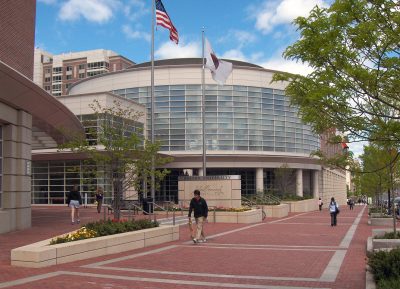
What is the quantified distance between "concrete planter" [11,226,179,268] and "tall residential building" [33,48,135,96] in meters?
99.8

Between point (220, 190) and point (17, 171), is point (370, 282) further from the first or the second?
point (220, 190)

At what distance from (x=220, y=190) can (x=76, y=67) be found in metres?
89.6

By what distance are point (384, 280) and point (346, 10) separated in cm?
417

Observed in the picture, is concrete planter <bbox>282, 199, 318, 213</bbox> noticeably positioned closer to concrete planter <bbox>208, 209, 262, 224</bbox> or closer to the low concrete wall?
the low concrete wall

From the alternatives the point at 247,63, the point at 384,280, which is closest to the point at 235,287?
the point at 384,280

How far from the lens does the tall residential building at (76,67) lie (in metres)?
112

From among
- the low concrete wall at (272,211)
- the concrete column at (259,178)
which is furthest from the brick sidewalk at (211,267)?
the concrete column at (259,178)

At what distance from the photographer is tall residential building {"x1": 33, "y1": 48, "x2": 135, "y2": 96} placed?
368 ft

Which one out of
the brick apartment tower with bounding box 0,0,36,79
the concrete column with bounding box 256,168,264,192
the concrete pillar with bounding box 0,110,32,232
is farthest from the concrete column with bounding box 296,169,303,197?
the brick apartment tower with bounding box 0,0,36,79

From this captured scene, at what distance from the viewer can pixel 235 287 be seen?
29.6 ft

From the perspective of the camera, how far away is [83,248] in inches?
471

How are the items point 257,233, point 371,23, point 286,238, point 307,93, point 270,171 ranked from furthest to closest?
point 270,171 < point 257,233 < point 286,238 < point 307,93 < point 371,23

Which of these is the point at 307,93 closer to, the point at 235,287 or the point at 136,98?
the point at 235,287

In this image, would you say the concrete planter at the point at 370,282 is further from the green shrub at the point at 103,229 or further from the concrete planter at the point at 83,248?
the green shrub at the point at 103,229
